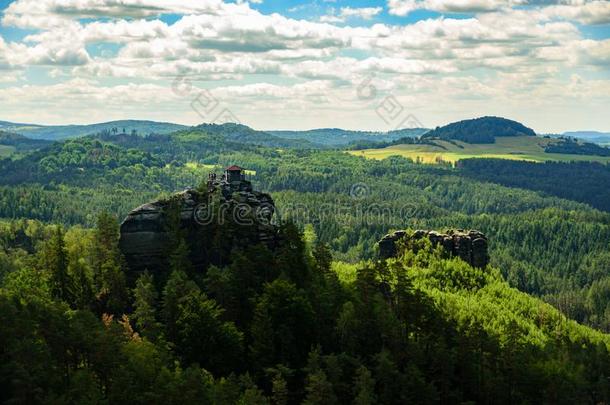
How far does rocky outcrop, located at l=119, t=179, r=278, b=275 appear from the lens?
9750 centimetres

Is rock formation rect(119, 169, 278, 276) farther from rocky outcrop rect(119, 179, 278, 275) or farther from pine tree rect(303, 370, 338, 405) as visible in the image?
pine tree rect(303, 370, 338, 405)

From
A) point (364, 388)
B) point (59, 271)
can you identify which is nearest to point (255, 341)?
point (364, 388)

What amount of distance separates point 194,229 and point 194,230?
0.50 feet

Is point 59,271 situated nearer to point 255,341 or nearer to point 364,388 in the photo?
point 255,341

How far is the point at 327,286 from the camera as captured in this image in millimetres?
95125

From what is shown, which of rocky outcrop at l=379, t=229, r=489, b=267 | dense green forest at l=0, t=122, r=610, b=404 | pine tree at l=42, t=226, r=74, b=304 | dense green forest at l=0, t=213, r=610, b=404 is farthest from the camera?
rocky outcrop at l=379, t=229, r=489, b=267

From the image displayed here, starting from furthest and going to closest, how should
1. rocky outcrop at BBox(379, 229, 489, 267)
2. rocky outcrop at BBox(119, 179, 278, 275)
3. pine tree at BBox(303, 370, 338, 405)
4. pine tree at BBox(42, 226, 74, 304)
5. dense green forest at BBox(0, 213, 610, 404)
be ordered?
rocky outcrop at BBox(379, 229, 489, 267) → rocky outcrop at BBox(119, 179, 278, 275) → pine tree at BBox(42, 226, 74, 304) → pine tree at BBox(303, 370, 338, 405) → dense green forest at BBox(0, 213, 610, 404)

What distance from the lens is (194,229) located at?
328ft

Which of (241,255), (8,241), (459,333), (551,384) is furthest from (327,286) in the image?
(8,241)

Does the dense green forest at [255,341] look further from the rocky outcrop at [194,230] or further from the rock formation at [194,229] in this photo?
the rock formation at [194,229]

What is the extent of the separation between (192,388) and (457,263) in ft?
282

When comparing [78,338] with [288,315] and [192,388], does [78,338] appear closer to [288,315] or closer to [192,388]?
[192,388]

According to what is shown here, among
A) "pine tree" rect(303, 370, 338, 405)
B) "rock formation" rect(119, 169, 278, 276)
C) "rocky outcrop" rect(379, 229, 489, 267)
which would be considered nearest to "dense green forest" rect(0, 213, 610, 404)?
"pine tree" rect(303, 370, 338, 405)

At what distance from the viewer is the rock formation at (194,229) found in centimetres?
9750
